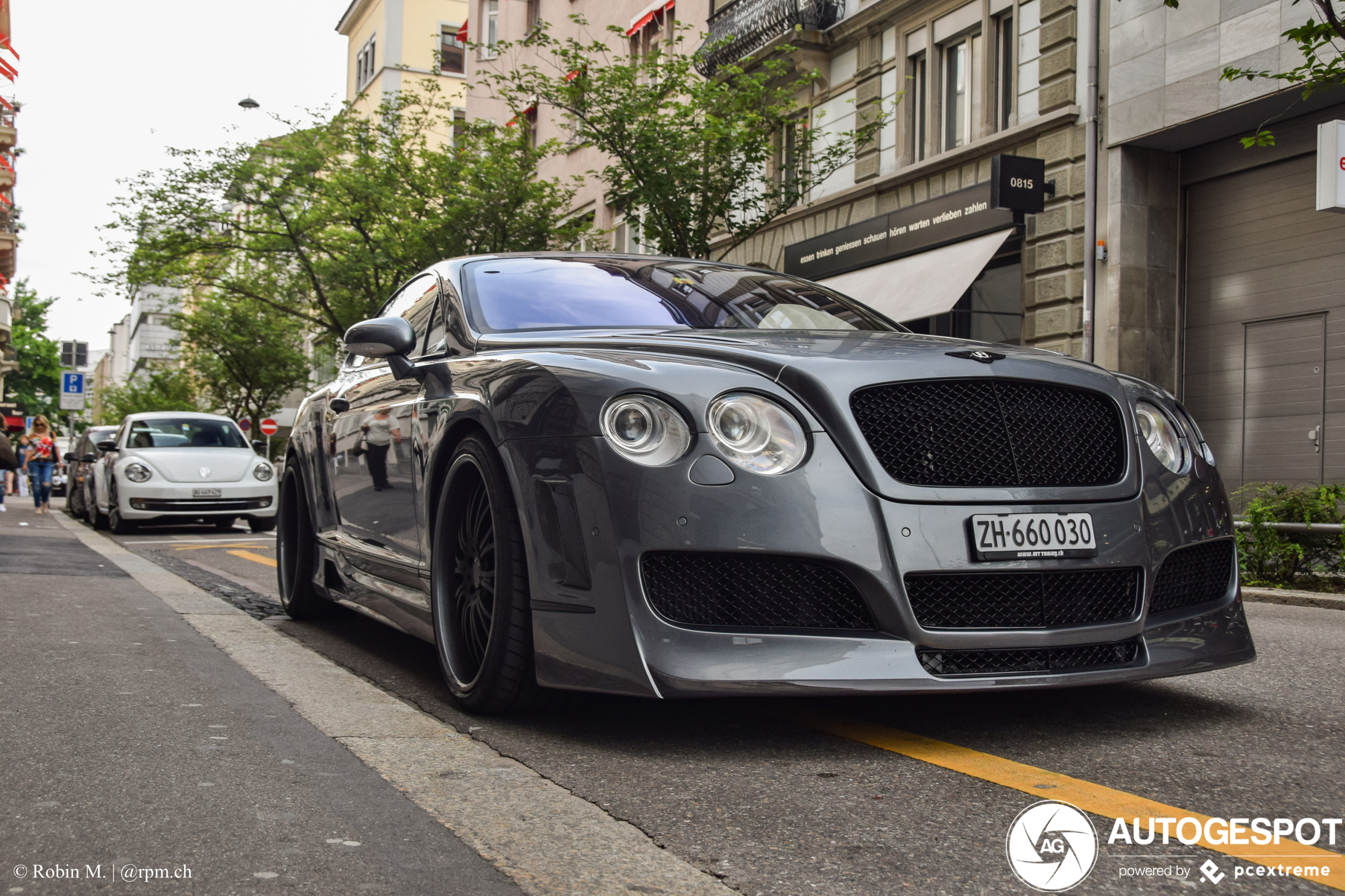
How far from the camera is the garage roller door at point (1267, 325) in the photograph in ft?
46.7

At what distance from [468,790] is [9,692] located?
196 centimetres

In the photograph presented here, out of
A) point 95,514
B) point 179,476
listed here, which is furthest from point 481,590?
point 95,514

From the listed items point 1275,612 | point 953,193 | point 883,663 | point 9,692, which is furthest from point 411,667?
point 953,193

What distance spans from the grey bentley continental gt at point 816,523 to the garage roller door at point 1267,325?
451 inches

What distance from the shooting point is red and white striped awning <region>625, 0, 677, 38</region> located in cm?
2800

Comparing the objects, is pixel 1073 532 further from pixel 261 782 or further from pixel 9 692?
pixel 9 692

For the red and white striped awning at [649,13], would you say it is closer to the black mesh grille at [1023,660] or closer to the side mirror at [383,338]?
the side mirror at [383,338]

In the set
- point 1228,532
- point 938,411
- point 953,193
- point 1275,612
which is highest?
point 953,193

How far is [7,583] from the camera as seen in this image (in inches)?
309

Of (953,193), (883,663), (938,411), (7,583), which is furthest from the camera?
(953,193)

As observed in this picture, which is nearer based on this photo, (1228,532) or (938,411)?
(938,411)

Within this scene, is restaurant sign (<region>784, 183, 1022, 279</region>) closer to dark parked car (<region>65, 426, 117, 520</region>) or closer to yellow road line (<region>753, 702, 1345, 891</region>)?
dark parked car (<region>65, 426, 117, 520</region>)

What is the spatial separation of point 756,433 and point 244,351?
45.7 meters

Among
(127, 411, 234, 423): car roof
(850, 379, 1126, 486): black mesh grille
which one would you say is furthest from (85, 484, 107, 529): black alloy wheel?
(850, 379, 1126, 486): black mesh grille
